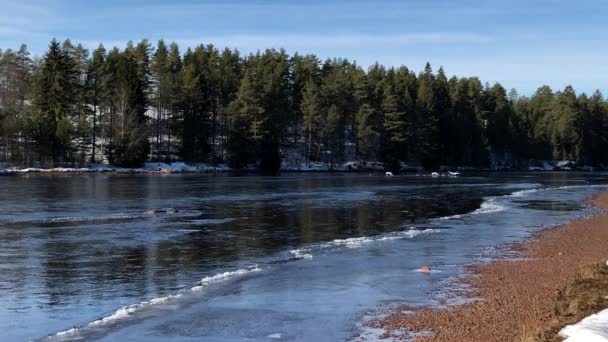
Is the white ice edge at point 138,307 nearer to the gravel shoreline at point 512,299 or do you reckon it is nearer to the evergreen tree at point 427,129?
the gravel shoreline at point 512,299

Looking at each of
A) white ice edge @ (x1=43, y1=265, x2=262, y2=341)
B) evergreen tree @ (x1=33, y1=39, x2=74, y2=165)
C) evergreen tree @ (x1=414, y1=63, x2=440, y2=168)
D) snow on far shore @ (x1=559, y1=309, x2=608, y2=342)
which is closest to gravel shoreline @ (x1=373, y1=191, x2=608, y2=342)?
snow on far shore @ (x1=559, y1=309, x2=608, y2=342)

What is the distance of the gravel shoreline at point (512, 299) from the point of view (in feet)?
41.1

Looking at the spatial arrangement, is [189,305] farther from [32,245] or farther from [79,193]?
[79,193]

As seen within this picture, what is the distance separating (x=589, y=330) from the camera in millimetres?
10562

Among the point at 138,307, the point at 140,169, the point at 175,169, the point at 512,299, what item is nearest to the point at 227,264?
the point at 138,307

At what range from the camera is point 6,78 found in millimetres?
123062

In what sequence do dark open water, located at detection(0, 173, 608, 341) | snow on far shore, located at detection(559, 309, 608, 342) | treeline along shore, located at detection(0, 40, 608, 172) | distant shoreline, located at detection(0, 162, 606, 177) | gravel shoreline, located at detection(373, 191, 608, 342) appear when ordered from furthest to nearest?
treeline along shore, located at detection(0, 40, 608, 172), distant shoreline, located at detection(0, 162, 606, 177), dark open water, located at detection(0, 173, 608, 341), gravel shoreline, located at detection(373, 191, 608, 342), snow on far shore, located at detection(559, 309, 608, 342)

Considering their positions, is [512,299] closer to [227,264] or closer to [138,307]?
[138,307]

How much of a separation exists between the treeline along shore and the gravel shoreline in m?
85.2

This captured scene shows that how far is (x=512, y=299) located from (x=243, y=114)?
Result: 100994mm

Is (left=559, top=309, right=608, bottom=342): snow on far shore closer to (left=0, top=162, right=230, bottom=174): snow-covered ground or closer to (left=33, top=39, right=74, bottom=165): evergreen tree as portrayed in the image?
(left=0, top=162, right=230, bottom=174): snow-covered ground

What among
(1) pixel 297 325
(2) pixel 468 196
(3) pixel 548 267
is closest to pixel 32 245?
(1) pixel 297 325

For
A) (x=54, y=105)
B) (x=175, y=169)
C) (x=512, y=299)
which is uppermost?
(x=54, y=105)

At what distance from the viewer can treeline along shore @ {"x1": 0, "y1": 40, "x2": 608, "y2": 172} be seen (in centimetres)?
10338
